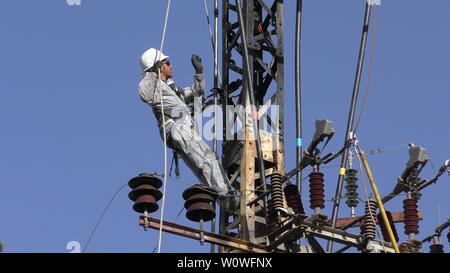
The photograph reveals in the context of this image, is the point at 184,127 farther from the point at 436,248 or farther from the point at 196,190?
the point at 436,248

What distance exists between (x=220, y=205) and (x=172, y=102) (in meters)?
1.61

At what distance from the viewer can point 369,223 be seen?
2177 cm

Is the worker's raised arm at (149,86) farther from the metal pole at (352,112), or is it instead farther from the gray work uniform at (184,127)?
the metal pole at (352,112)

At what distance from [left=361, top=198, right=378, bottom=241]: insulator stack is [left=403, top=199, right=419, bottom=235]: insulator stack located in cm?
67

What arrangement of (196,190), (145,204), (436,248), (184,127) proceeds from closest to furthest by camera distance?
(145,204) < (196,190) < (436,248) < (184,127)

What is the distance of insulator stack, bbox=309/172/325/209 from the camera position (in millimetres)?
21656

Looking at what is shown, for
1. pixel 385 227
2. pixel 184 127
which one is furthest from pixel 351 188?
pixel 184 127

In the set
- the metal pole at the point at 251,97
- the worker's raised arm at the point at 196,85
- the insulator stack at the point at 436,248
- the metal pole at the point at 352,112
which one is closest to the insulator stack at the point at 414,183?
the insulator stack at the point at 436,248

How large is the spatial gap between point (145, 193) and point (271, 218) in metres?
1.80

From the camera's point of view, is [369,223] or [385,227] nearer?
[369,223]
